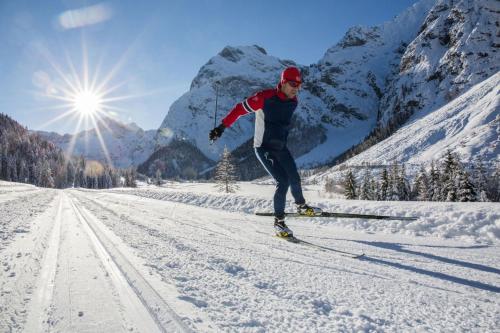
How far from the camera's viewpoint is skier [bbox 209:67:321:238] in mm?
5520

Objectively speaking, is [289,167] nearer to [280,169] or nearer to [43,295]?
[280,169]

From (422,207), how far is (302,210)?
387cm

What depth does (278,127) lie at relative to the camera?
224 inches

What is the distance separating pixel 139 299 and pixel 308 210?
411cm

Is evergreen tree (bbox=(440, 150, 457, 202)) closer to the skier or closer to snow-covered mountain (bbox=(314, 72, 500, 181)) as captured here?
the skier

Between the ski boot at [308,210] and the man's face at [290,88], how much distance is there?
2003mm

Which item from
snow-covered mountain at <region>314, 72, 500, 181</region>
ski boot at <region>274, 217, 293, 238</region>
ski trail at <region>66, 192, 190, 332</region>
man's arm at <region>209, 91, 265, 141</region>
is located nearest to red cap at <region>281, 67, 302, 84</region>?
man's arm at <region>209, 91, 265, 141</region>

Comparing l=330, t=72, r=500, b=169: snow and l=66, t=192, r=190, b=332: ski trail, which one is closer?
l=66, t=192, r=190, b=332: ski trail

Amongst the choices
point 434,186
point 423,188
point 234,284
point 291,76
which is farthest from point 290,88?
point 423,188

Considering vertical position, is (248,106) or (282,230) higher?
(248,106)

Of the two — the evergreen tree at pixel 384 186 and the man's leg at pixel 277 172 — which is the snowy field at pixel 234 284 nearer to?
the man's leg at pixel 277 172

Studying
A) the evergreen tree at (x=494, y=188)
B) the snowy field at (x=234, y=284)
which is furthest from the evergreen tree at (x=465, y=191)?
the snowy field at (x=234, y=284)

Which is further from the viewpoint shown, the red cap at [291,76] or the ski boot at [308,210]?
the ski boot at [308,210]

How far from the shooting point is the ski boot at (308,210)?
599 cm
